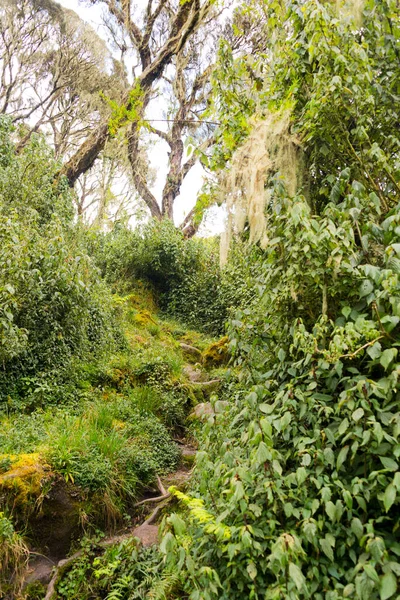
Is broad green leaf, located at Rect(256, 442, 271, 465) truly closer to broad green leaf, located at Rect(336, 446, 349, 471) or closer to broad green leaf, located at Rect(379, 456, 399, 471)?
broad green leaf, located at Rect(336, 446, 349, 471)

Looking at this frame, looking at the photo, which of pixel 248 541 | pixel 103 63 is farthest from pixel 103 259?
pixel 248 541

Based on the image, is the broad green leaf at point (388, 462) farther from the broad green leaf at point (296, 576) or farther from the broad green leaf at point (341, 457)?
the broad green leaf at point (296, 576)

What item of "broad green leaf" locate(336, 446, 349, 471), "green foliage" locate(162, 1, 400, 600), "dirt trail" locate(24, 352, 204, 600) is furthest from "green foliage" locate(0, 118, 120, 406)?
"broad green leaf" locate(336, 446, 349, 471)

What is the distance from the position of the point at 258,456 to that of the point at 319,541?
48 centimetres

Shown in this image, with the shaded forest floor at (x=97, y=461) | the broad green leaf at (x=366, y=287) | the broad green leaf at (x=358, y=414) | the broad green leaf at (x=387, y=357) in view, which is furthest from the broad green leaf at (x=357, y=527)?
the shaded forest floor at (x=97, y=461)

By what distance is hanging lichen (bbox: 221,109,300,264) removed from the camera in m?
3.01

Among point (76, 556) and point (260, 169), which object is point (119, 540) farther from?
point (260, 169)

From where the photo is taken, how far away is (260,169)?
305 centimetres

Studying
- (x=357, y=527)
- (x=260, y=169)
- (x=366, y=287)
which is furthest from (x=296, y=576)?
(x=260, y=169)

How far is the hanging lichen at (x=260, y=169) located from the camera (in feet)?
9.87

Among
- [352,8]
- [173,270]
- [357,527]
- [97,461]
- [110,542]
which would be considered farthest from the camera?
[173,270]

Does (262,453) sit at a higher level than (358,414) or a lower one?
lower

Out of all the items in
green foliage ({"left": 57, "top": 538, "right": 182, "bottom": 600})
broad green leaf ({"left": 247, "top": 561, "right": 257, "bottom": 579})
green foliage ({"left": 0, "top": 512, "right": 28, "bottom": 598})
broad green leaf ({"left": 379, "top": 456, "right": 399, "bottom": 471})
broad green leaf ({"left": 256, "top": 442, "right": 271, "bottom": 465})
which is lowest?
green foliage ({"left": 57, "top": 538, "right": 182, "bottom": 600})

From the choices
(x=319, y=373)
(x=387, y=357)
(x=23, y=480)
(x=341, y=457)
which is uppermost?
(x=387, y=357)
